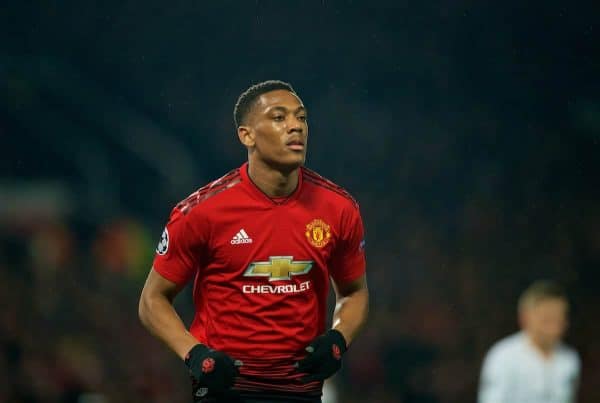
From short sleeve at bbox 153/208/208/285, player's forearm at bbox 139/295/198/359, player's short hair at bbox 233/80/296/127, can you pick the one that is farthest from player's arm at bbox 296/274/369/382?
player's short hair at bbox 233/80/296/127

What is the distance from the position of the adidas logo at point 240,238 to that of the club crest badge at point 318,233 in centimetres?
23

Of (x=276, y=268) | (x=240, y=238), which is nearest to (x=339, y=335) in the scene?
(x=276, y=268)

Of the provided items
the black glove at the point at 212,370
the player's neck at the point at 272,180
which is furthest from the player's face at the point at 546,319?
the black glove at the point at 212,370

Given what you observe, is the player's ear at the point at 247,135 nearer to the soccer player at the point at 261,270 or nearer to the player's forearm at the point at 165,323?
the soccer player at the point at 261,270

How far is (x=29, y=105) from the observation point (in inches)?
459

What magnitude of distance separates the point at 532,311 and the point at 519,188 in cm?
497

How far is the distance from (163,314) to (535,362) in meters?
2.36

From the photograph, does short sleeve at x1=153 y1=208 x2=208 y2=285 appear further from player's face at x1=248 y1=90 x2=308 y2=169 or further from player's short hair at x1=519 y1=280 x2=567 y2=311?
player's short hair at x1=519 y1=280 x2=567 y2=311

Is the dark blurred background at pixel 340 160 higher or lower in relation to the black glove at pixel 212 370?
higher

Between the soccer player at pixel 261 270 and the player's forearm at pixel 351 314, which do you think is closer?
the soccer player at pixel 261 270

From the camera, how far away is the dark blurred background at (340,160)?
883 centimetres

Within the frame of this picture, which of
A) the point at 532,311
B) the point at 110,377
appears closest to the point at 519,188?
the point at 110,377

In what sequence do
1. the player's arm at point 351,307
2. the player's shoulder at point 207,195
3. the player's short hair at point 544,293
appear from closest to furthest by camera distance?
the player's shoulder at point 207,195 < the player's arm at point 351,307 < the player's short hair at point 544,293

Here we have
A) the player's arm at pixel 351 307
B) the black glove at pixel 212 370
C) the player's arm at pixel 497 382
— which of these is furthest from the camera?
the player's arm at pixel 497 382
